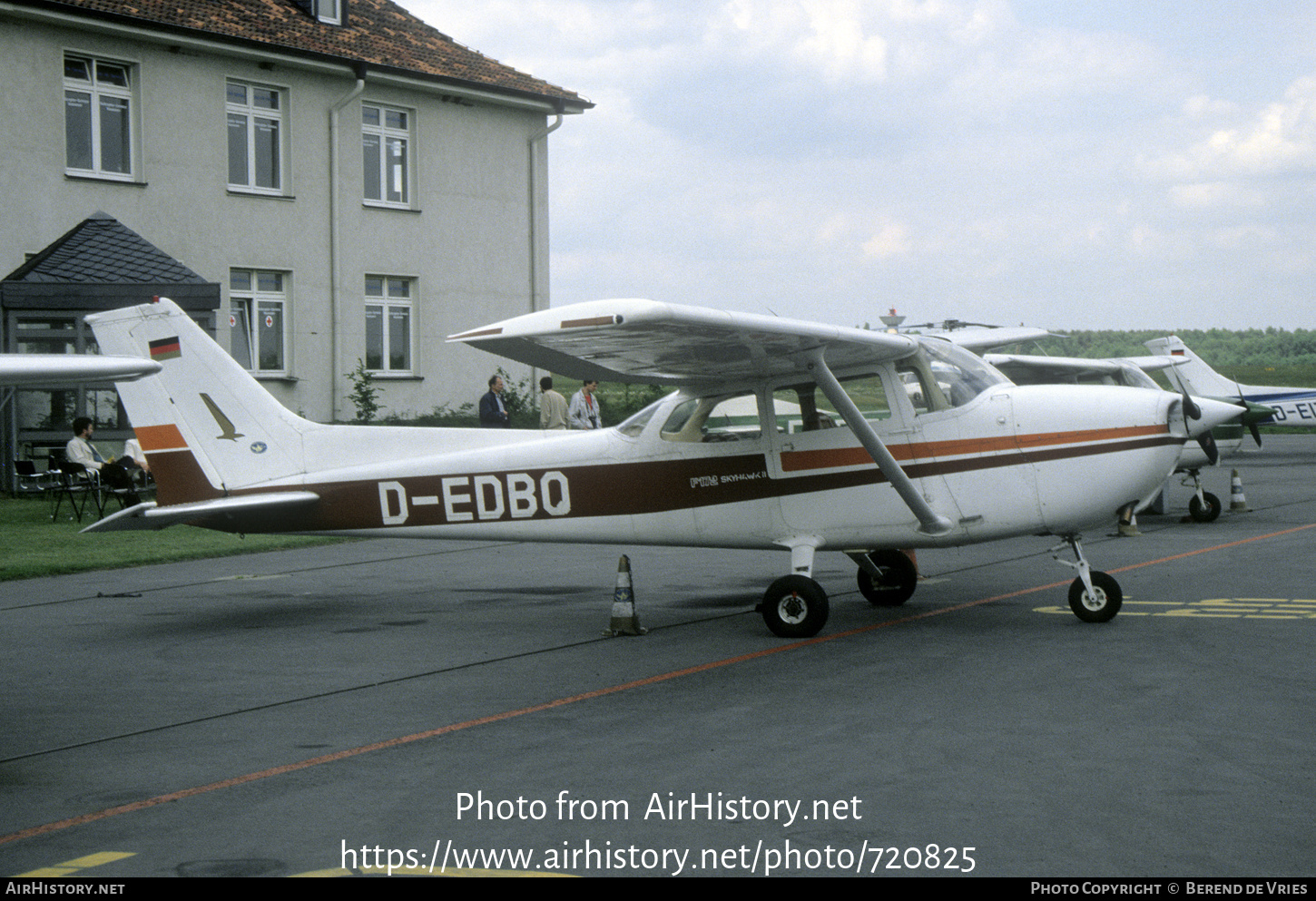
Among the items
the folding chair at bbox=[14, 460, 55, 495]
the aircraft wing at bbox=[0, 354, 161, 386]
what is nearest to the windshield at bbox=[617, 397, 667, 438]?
the aircraft wing at bbox=[0, 354, 161, 386]

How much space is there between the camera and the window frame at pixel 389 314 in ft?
83.5

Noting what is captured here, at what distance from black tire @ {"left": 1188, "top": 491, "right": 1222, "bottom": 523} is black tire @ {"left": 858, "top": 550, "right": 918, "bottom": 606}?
8.30 m

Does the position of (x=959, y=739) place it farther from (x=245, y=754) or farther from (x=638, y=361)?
(x=638, y=361)

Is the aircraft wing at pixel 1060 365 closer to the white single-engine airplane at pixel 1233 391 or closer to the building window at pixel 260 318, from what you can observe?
the white single-engine airplane at pixel 1233 391

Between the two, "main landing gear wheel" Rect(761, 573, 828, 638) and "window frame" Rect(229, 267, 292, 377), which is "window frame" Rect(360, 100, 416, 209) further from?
"main landing gear wheel" Rect(761, 573, 828, 638)

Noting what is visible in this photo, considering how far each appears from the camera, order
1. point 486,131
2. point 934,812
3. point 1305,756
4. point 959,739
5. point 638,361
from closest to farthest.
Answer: point 934,812
point 1305,756
point 959,739
point 638,361
point 486,131

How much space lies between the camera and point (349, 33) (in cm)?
2539

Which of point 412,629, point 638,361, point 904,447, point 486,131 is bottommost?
point 412,629

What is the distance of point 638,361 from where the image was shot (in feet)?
28.8

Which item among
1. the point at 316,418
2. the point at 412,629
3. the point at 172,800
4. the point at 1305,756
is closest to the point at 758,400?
the point at 412,629

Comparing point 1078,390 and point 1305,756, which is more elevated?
point 1078,390

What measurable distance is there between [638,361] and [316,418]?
16.9 meters

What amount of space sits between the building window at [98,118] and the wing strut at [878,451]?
17.2m

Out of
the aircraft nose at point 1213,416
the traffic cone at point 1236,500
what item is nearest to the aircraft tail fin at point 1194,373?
the traffic cone at point 1236,500
